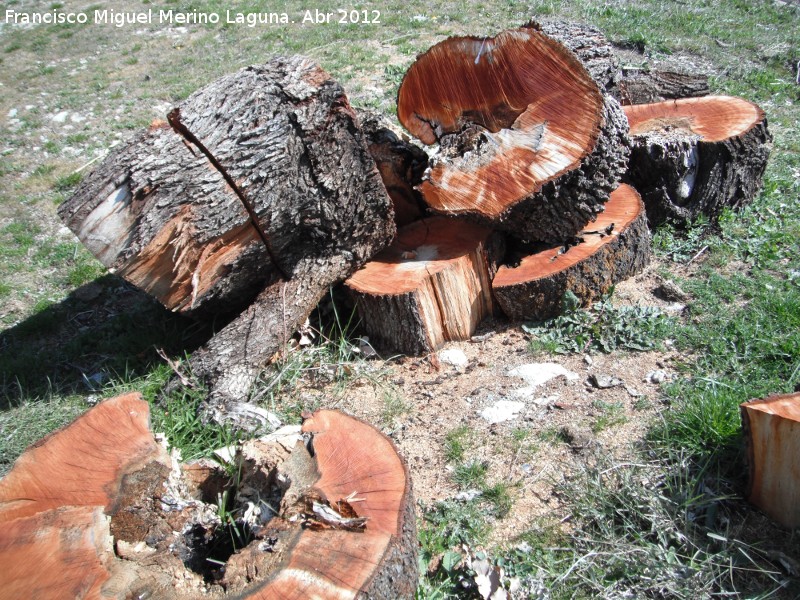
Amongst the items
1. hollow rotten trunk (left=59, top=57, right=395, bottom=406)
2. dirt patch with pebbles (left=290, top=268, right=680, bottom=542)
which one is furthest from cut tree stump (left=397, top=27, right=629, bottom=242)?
dirt patch with pebbles (left=290, top=268, right=680, bottom=542)

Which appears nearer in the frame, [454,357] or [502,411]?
[502,411]

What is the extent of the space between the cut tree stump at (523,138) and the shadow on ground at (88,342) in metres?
1.73

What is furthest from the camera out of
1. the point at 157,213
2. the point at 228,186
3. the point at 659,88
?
the point at 659,88

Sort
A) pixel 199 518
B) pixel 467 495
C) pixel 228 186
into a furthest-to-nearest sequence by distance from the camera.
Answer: pixel 228 186, pixel 467 495, pixel 199 518

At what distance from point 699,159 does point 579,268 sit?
127cm

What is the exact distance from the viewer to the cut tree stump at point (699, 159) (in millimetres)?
3801

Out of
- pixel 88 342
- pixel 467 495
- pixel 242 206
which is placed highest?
pixel 242 206

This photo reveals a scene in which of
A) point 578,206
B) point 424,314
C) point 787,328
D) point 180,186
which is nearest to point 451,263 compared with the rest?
point 424,314

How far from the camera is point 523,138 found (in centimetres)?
330

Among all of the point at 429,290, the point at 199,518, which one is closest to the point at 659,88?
the point at 429,290

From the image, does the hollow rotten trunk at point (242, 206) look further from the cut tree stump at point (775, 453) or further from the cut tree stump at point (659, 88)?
the cut tree stump at point (659, 88)

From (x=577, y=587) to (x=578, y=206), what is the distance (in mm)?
1904

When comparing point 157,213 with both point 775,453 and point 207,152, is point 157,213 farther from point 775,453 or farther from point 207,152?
point 775,453

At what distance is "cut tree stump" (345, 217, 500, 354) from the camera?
3.29m
